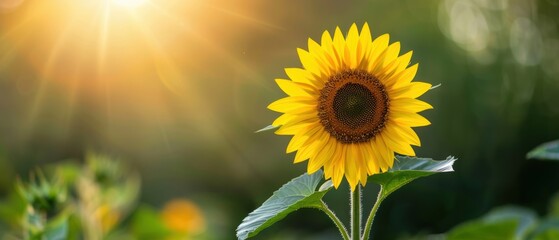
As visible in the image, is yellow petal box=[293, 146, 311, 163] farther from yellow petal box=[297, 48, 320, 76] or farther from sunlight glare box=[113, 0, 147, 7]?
sunlight glare box=[113, 0, 147, 7]

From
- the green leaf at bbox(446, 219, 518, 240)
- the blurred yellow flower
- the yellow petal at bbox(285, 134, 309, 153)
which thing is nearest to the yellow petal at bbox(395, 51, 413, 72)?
the yellow petal at bbox(285, 134, 309, 153)

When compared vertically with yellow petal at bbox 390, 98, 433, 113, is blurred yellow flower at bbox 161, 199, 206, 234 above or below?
below

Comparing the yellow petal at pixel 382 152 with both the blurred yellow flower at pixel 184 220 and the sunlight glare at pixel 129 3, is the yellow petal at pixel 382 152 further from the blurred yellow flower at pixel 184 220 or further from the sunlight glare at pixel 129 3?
the sunlight glare at pixel 129 3

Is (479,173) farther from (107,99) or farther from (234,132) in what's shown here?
(107,99)

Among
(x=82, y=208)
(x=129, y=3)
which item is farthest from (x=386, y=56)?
(x=129, y=3)

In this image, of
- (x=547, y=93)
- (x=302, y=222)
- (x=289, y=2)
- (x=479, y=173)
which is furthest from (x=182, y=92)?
(x=547, y=93)

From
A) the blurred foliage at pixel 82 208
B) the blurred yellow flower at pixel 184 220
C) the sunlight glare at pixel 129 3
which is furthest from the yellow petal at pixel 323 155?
the sunlight glare at pixel 129 3
